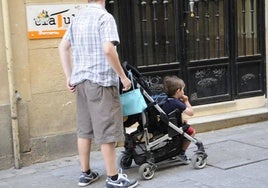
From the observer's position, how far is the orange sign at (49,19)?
20.1 feet

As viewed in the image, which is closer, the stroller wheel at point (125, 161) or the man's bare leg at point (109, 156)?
the man's bare leg at point (109, 156)

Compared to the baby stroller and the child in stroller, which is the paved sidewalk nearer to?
the baby stroller

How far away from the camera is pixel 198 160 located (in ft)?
19.1

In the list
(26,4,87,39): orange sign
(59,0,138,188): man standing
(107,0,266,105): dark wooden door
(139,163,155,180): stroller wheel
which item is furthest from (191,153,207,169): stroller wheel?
(26,4,87,39): orange sign

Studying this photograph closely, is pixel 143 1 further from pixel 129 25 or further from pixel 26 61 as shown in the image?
pixel 26 61

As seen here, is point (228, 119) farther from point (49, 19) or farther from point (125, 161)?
point (49, 19)

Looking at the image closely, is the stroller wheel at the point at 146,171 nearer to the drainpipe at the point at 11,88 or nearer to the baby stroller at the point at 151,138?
the baby stroller at the point at 151,138

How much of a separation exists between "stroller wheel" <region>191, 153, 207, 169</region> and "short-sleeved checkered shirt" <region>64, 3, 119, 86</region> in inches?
50.4

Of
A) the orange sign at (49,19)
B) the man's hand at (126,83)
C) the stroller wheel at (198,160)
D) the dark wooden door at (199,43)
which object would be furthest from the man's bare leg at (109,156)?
the dark wooden door at (199,43)

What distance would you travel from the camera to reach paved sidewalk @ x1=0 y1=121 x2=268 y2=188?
5.43 m

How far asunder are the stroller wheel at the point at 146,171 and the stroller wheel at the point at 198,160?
505 millimetres

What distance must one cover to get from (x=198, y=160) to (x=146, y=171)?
25.6 inches

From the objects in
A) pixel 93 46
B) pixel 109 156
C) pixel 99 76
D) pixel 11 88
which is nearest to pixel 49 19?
pixel 11 88

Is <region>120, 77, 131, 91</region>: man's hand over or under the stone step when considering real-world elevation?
over
